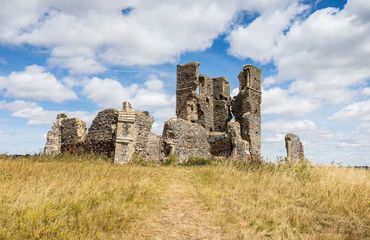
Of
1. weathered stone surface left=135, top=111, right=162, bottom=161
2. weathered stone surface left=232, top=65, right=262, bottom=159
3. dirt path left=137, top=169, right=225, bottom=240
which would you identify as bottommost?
dirt path left=137, top=169, right=225, bottom=240

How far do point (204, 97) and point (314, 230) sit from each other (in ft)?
97.4

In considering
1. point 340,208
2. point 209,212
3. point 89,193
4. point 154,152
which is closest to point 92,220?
point 89,193

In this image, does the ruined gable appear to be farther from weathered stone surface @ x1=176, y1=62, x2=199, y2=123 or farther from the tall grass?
the tall grass

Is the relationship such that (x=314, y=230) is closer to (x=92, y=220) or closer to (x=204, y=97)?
(x=92, y=220)

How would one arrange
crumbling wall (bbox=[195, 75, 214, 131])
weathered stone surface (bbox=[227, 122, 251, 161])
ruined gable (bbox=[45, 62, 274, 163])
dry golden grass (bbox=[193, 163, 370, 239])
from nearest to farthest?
dry golden grass (bbox=[193, 163, 370, 239]), ruined gable (bbox=[45, 62, 274, 163]), weathered stone surface (bbox=[227, 122, 251, 161]), crumbling wall (bbox=[195, 75, 214, 131])

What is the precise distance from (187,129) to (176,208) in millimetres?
15301

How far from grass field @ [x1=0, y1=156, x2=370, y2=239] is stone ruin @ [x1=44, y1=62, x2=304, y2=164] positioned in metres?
7.59

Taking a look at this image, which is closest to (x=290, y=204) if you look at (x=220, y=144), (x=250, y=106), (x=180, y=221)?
(x=180, y=221)

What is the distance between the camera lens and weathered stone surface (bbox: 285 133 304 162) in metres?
29.4

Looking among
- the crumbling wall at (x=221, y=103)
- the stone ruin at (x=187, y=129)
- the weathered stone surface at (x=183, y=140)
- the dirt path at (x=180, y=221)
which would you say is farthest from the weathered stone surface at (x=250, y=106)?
the dirt path at (x=180, y=221)

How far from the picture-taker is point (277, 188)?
1091cm

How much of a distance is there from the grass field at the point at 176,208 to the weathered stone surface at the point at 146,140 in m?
7.81

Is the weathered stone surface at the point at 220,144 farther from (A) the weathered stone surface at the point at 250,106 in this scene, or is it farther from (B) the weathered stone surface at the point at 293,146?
(A) the weathered stone surface at the point at 250,106

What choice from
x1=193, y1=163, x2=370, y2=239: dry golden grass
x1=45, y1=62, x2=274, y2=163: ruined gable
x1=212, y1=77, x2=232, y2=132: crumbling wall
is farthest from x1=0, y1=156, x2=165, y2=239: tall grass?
x1=212, y1=77, x2=232, y2=132: crumbling wall
